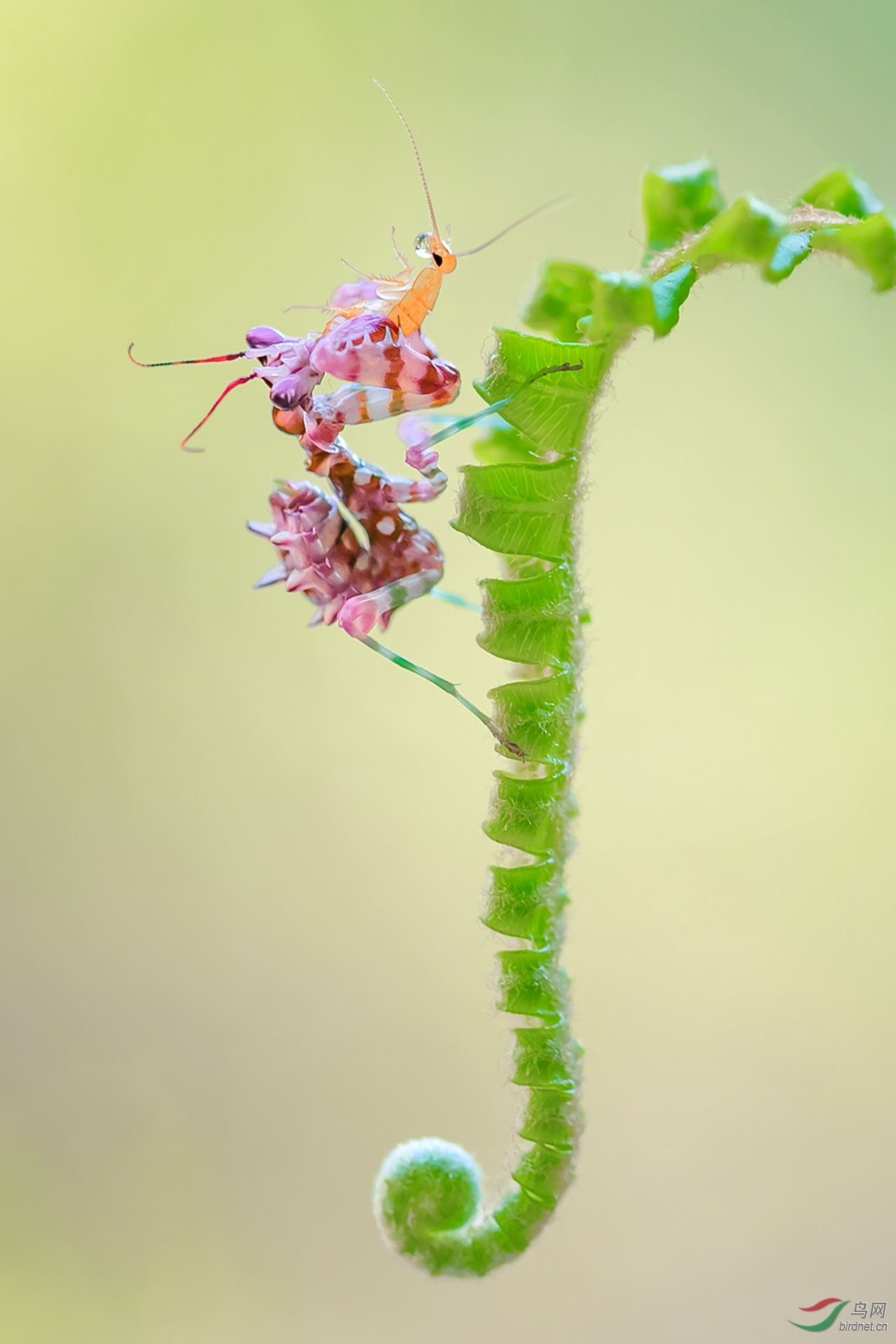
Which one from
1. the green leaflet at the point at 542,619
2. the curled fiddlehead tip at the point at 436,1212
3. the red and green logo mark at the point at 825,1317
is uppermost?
the green leaflet at the point at 542,619

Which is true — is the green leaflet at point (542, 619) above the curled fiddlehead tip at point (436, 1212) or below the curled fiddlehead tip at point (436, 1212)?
above

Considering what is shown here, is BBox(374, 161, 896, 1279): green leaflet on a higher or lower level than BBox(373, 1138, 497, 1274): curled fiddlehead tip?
higher

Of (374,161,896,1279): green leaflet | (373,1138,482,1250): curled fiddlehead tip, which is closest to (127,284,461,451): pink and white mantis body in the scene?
(374,161,896,1279): green leaflet

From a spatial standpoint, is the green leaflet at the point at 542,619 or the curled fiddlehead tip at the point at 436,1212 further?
the curled fiddlehead tip at the point at 436,1212

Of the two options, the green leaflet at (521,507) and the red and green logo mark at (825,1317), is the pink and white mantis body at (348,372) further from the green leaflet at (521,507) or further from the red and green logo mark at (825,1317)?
the red and green logo mark at (825,1317)

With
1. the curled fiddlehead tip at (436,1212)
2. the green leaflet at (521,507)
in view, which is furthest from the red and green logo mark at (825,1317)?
the green leaflet at (521,507)

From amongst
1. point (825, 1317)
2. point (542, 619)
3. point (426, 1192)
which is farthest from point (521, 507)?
point (825, 1317)

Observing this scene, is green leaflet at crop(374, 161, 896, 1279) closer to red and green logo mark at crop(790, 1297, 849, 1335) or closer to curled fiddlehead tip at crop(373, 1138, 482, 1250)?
curled fiddlehead tip at crop(373, 1138, 482, 1250)

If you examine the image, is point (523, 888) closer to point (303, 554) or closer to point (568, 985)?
point (568, 985)
